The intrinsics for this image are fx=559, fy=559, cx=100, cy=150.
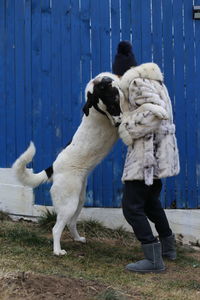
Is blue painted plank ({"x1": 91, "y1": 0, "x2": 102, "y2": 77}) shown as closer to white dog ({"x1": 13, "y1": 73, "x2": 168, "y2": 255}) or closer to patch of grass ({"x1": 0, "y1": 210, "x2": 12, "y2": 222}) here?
white dog ({"x1": 13, "y1": 73, "x2": 168, "y2": 255})

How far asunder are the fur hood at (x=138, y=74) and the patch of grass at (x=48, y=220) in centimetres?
206

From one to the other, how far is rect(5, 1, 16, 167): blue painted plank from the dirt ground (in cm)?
268

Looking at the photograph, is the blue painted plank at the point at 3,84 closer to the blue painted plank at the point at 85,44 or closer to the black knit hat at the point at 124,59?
the blue painted plank at the point at 85,44

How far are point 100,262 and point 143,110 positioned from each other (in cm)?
152

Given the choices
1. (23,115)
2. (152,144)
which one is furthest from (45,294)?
(23,115)

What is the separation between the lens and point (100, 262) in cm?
529

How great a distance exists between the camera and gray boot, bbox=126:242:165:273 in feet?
16.3

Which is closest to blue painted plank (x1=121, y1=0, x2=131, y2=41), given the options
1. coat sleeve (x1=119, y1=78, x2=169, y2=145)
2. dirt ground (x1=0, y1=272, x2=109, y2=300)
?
coat sleeve (x1=119, y1=78, x2=169, y2=145)

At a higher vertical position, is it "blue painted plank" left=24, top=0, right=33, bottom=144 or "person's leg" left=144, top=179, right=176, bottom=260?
"blue painted plank" left=24, top=0, right=33, bottom=144

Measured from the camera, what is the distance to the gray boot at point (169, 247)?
546cm

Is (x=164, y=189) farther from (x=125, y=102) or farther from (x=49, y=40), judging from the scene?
Answer: (x=49, y=40)

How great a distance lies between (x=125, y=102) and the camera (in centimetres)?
499

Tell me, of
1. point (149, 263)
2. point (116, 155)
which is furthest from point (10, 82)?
point (149, 263)

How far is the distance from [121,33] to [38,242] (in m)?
2.49
